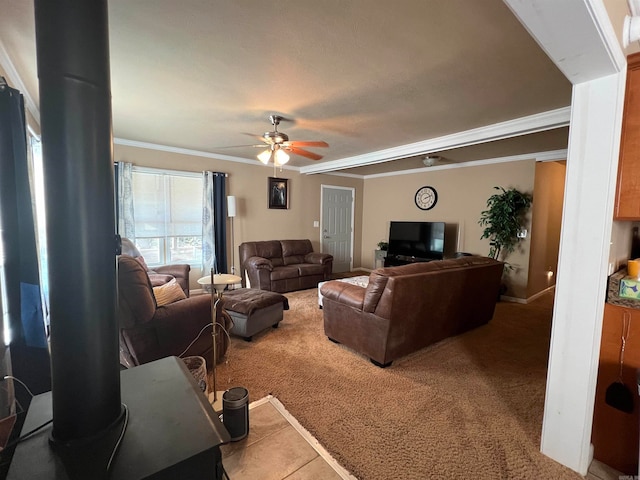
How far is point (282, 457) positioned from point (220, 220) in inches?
160

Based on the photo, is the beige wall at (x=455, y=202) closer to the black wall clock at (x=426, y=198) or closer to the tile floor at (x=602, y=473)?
the black wall clock at (x=426, y=198)

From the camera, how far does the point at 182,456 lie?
0.83 metres

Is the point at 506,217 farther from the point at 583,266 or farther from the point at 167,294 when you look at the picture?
the point at 167,294

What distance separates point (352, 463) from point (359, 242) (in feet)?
19.0

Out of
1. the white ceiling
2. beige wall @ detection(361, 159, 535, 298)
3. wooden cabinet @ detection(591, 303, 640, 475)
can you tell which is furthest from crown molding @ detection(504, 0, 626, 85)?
beige wall @ detection(361, 159, 535, 298)

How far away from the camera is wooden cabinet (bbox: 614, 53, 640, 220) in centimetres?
133

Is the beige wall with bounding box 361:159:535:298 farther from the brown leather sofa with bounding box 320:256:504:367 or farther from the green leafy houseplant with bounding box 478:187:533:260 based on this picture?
the brown leather sofa with bounding box 320:256:504:367

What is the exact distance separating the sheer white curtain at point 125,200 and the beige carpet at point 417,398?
8.56ft

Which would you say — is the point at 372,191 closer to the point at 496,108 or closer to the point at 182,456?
the point at 496,108

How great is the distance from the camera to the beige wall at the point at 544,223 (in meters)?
4.40

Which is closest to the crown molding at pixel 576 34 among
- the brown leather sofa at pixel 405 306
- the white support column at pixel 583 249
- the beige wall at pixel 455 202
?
the white support column at pixel 583 249

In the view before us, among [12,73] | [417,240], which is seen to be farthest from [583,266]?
[417,240]

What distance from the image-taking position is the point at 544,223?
4.61 metres

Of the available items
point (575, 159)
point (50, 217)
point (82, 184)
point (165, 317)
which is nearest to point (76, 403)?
point (50, 217)
